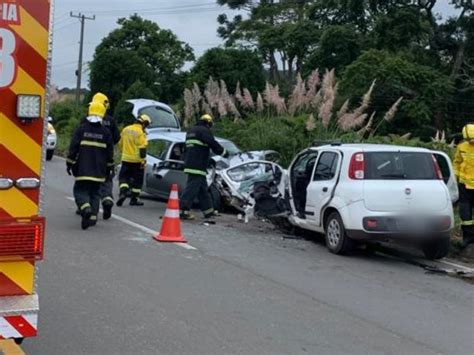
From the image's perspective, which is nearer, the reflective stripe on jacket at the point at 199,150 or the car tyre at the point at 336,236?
the car tyre at the point at 336,236

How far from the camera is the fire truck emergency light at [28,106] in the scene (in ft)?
13.4

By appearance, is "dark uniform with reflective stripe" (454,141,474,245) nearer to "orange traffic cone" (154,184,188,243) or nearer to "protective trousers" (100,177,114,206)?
"orange traffic cone" (154,184,188,243)

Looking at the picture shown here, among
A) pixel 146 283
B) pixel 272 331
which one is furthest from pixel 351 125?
pixel 272 331

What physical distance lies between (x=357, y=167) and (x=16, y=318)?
6.35 m

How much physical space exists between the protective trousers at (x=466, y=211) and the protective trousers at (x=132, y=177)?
20.0 feet

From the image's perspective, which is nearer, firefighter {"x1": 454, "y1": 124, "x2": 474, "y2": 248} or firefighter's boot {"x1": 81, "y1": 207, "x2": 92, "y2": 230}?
firefighter {"x1": 454, "y1": 124, "x2": 474, "y2": 248}

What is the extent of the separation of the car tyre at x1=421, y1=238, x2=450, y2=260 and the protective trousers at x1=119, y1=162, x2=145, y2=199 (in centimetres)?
595

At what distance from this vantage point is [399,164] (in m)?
9.75

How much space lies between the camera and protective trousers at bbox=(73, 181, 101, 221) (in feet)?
35.6

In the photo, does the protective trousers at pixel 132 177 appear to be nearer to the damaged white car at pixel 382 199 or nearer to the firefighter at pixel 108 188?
the firefighter at pixel 108 188

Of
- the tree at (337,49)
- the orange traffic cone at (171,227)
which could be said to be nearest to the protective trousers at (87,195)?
the orange traffic cone at (171,227)

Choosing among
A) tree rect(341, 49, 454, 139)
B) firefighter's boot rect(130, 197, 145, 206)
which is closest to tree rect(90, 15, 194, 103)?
tree rect(341, 49, 454, 139)

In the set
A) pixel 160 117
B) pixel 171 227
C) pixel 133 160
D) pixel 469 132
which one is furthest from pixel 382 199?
pixel 160 117

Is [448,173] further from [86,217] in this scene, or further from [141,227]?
[86,217]
